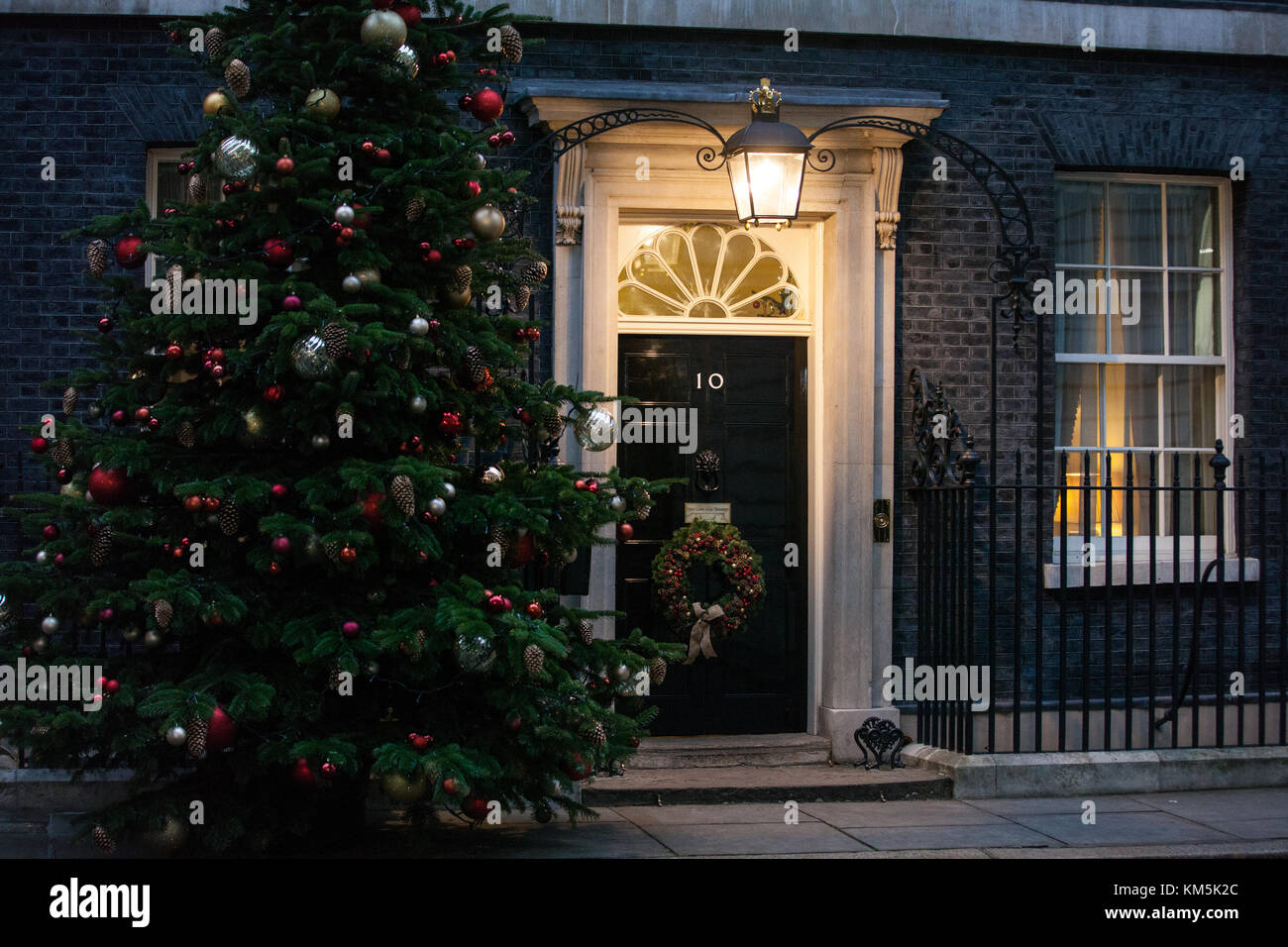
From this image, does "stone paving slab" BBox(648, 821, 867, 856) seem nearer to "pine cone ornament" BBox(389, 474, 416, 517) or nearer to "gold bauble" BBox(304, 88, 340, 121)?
"pine cone ornament" BBox(389, 474, 416, 517)

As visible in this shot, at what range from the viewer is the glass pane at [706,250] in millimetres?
9125

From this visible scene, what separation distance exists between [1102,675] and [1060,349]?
213cm

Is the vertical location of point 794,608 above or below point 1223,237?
below

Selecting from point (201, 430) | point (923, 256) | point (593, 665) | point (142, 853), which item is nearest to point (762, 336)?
point (923, 256)

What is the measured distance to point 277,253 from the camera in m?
6.07

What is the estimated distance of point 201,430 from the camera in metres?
6.10

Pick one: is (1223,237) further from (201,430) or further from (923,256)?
(201,430)

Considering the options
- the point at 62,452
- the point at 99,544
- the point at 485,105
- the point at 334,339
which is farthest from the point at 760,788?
the point at 62,452

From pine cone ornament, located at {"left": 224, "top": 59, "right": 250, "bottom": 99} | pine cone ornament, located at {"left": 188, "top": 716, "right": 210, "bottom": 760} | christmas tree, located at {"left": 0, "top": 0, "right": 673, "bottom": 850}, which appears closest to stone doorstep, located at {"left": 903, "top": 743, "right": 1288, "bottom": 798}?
christmas tree, located at {"left": 0, "top": 0, "right": 673, "bottom": 850}

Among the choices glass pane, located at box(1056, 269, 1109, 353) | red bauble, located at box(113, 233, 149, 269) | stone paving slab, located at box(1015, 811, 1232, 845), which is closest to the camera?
red bauble, located at box(113, 233, 149, 269)

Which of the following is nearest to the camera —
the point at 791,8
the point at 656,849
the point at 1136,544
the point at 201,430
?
the point at 201,430

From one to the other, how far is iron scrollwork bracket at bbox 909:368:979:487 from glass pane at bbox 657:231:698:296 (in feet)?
4.94

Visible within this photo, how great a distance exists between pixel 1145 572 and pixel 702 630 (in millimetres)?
2960

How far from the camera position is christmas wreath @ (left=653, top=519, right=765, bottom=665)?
8.50 m
